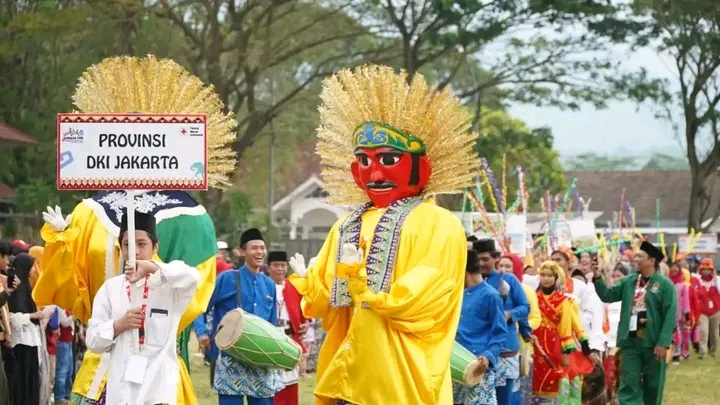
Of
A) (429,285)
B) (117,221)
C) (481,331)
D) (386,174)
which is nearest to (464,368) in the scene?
(481,331)

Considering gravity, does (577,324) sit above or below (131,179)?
below

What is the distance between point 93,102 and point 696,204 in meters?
31.0

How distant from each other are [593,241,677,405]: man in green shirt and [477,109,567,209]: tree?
21.4 m

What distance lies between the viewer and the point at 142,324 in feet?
27.1

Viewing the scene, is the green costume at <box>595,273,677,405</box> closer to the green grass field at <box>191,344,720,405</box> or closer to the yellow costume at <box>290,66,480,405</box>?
the green grass field at <box>191,344,720,405</box>

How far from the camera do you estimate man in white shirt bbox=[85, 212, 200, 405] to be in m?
8.20

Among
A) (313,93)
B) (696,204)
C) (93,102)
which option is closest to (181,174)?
(93,102)

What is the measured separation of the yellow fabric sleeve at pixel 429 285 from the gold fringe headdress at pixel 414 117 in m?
0.50

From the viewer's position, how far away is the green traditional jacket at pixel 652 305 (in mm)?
14742

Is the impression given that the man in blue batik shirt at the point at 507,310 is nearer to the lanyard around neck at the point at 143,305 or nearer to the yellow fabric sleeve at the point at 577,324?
the yellow fabric sleeve at the point at 577,324

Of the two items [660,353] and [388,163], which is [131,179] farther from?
[660,353]

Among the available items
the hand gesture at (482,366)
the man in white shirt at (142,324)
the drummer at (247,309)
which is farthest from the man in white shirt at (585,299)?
the man in white shirt at (142,324)

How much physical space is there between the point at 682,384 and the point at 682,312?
5.69 meters

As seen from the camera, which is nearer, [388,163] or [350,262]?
[350,262]
